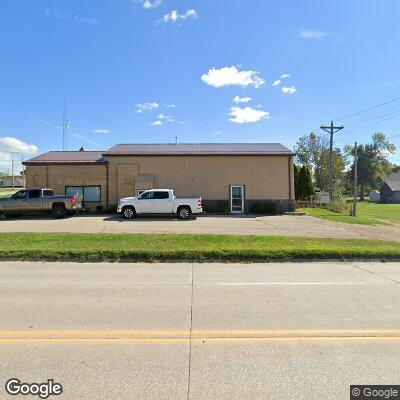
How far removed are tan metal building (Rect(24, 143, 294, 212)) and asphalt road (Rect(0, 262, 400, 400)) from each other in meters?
18.5

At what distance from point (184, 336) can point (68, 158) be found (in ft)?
84.4

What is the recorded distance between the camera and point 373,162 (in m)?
90.0

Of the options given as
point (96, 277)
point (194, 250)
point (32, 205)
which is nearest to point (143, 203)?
point (32, 205)

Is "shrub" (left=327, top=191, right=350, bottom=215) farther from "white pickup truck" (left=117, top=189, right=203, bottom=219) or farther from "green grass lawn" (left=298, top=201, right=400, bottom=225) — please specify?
"white pickup truck" (left=117, top=189, right=203, bottom=219)

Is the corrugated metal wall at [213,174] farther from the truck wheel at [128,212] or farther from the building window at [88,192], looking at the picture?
the truck wheel at [128,212]

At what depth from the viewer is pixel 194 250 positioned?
10.1 m

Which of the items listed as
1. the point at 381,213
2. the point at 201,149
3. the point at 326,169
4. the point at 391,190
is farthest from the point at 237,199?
the point at 391,190

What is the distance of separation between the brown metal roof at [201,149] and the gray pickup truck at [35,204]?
19.1 ft

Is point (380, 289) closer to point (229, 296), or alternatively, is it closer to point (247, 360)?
point (229, 296)

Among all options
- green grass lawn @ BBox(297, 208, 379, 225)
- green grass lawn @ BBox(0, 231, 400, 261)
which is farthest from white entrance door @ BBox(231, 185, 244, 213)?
green grass lawn @ BBox(0, 231, 400, 261)

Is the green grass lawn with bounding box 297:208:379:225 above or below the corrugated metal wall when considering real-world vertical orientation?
below

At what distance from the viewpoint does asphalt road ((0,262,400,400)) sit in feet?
10.8
